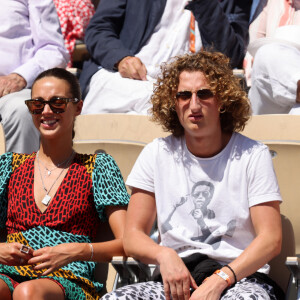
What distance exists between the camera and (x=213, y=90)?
9.66 feet

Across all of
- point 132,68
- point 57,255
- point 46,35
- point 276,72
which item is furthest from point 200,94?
point 46,35

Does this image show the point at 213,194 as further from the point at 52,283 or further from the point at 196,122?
the point at 52,283

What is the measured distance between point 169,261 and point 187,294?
14 centimetres

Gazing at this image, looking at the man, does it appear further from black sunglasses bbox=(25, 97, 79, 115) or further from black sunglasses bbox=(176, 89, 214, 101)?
black sunglasses bbox=(25, 97, 79, 115)

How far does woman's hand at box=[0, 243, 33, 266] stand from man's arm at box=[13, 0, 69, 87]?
1.86 m

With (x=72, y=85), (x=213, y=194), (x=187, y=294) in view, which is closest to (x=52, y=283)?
(x=187, y=294)

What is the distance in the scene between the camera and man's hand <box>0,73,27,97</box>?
428 cm

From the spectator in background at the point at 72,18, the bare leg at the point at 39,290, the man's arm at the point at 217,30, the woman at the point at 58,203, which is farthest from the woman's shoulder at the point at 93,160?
the spectator in background at the point at 72,18

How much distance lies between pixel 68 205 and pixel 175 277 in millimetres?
635

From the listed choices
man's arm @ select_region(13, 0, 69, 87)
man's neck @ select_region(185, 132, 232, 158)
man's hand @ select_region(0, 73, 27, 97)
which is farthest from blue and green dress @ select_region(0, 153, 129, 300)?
man's arm @ select_region(13, 0, 69, 87)

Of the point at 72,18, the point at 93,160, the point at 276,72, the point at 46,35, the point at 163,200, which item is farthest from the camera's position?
the point at 72,18

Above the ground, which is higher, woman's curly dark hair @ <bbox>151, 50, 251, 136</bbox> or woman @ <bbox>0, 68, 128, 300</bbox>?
woman's curly dark hair @ <bbox>151, 50, 251, 136</bbox>

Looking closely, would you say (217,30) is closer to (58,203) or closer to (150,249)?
(58,203)

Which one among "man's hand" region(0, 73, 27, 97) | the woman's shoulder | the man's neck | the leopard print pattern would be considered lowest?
the leopard print pattern
